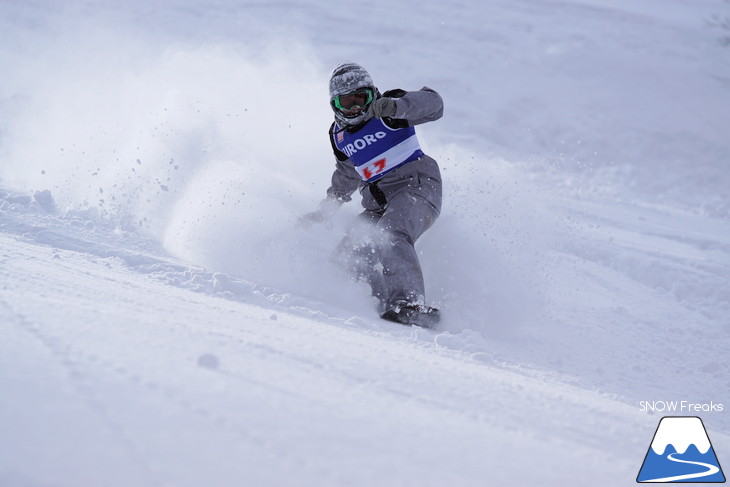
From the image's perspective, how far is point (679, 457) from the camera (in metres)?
1.97

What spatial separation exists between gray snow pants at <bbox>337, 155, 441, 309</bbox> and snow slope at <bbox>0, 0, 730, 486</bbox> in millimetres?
197

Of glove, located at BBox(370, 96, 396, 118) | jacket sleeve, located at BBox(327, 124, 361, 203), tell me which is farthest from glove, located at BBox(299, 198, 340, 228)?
glove, located at BBox(370, 96, 396, 118)

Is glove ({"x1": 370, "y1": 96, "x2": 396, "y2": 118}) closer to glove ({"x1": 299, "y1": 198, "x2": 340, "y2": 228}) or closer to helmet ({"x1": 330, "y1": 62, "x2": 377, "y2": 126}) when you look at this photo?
helmet ({"x1": 330, "y1": 62, "x2": 377, "y2": 126})

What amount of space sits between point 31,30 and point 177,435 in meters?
21.8

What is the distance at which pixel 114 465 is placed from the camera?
49.1 inches

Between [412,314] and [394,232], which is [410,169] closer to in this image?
[394,232]

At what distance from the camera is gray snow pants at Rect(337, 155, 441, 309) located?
12.6 feet

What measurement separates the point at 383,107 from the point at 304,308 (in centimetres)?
141

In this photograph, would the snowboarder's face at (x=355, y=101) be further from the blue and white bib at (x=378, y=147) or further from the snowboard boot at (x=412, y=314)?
the snowboard boot at (x=412, y=314)

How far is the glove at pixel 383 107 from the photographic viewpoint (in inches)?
161

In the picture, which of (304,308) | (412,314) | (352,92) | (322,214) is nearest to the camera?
(304,308)

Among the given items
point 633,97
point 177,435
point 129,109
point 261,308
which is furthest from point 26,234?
point 633,97

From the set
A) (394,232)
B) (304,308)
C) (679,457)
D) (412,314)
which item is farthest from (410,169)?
(679,457)

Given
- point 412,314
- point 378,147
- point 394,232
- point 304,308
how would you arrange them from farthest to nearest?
point 378,147, point 394,232, point 412,314, point 304,308
